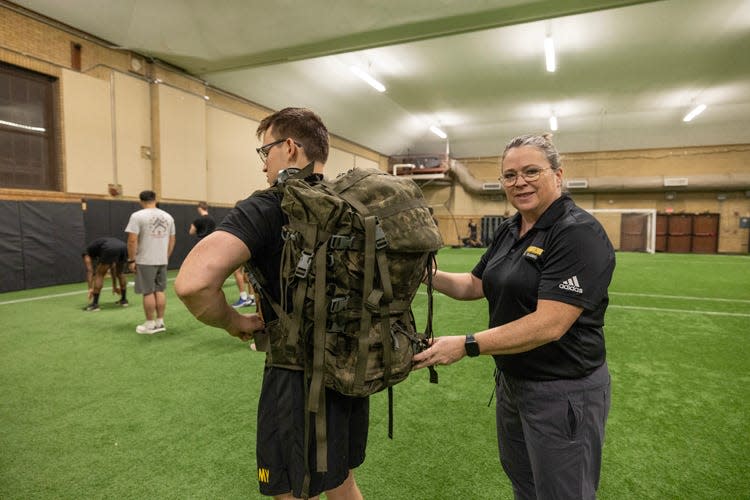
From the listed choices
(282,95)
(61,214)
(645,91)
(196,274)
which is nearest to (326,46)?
(282,95)

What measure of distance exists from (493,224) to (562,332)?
27274mm

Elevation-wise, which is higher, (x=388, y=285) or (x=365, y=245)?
(x=365, y=245)

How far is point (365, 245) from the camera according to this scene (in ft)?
4.07

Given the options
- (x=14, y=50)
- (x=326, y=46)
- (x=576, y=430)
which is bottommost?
(x=576, y=430)

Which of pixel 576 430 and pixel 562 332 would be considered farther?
pixel 576 430

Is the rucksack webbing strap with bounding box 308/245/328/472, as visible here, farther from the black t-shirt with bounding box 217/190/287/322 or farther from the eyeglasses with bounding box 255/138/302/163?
the eyeglasses with bounding box 255/138/302/163

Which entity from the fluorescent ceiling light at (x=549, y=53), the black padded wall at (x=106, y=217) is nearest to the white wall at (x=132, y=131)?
the black padded wall at (x=106, y=217)

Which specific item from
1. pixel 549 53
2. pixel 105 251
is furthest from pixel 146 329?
pixel 549 53

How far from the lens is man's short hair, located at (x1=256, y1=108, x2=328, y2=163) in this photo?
154 centimetres

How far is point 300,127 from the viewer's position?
154 cm

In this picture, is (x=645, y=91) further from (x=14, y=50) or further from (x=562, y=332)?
(x=14, y=50)

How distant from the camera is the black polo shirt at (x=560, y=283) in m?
1.57

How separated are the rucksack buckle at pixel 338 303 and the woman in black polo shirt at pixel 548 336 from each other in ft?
1.30

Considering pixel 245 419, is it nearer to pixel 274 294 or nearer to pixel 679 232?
pixel 274 294
